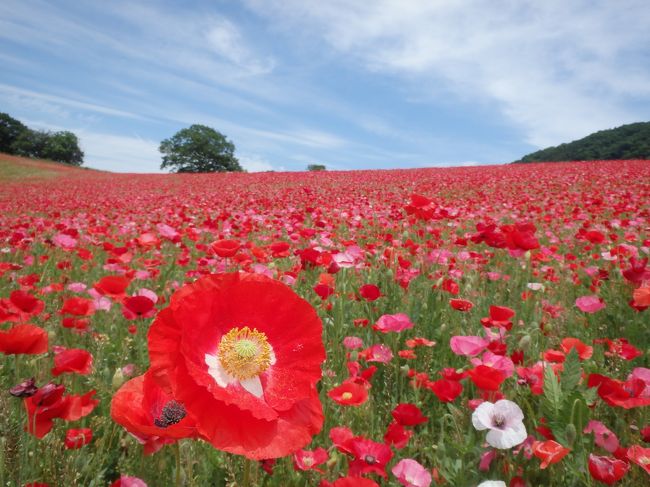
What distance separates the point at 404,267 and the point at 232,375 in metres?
2.05

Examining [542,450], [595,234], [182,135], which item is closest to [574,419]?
[542,450]

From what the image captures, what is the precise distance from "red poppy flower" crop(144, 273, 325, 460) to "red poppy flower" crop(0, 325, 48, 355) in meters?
0.65

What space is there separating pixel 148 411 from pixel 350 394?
0.74m

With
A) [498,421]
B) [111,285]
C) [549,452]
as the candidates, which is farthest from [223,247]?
[549,452]

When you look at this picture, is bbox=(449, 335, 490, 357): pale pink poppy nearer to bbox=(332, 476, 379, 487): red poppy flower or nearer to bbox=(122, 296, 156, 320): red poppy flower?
bbox=(332, 476, 379, 487): red poppy flower

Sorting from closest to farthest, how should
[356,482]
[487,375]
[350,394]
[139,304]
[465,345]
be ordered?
[356,482]
[487,375]
[350,394]
[465,345]
[139,304]

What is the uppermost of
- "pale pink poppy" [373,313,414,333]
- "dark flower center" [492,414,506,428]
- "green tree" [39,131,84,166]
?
"green tree" [39,131,84,166]

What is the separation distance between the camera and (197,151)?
57.6 metres

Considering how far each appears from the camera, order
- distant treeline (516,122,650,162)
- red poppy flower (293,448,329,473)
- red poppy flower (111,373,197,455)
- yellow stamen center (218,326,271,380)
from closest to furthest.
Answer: red poppy flower (111,373,197,455) < yellow stamen center (218,326,271,380) < red poppy flower (293,448,329,473) < distant treeline (516,122,650,162)

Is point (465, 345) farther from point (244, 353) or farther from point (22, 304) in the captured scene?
point (22, 304)

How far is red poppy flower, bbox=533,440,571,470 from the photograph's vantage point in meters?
1.06


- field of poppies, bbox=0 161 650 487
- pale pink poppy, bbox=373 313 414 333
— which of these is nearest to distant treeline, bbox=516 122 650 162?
field of poppies, bbox=0 161 650 487

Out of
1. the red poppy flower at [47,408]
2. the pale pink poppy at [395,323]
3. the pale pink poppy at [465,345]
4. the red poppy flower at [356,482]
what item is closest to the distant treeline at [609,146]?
the pale pink poppy at [395,323]

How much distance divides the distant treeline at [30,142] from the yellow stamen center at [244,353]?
221ft
